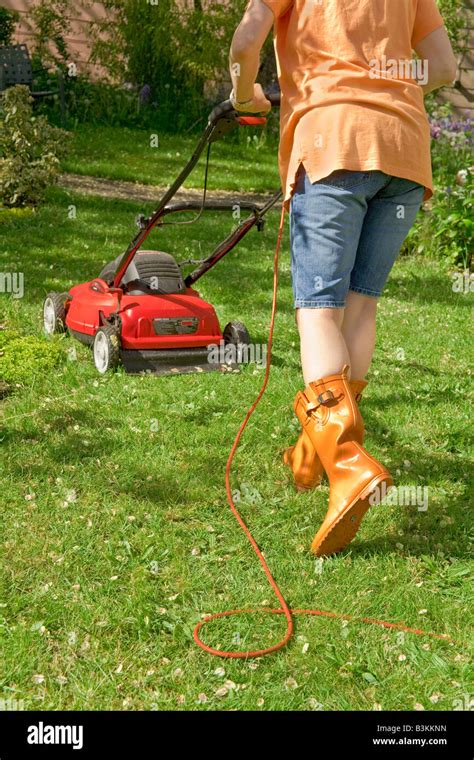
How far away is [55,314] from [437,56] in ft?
9.47

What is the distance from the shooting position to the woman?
3061 millimetres

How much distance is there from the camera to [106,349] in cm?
496

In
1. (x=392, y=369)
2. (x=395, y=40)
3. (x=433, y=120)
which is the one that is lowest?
(x=392, y=369)

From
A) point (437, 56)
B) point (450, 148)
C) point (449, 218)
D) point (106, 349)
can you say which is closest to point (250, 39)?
point (437, 56)

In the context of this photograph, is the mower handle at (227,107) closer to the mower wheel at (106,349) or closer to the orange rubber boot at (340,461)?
the orange rubber boot at (340,461)

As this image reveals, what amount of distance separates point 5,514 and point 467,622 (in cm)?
160

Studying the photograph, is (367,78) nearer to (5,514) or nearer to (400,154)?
(400,154)

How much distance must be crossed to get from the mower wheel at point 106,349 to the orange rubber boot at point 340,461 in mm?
1876

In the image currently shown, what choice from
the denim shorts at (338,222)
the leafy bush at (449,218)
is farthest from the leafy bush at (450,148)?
the denim shorts at (338,222)

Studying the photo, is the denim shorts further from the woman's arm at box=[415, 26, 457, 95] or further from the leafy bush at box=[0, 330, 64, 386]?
the leafy bush at box=[0, 330, 64, 386]

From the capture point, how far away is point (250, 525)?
11.4 ft

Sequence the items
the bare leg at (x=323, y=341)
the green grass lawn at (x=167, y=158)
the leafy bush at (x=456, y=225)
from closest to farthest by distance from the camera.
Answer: the bare leg at (x=323, y=341), the leafy bush at (x=456, y=225), the green grass lawn at (x=167, y=158)

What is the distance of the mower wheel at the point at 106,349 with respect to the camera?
4.92 m

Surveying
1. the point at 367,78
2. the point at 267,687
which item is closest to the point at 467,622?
the point at 267,687
